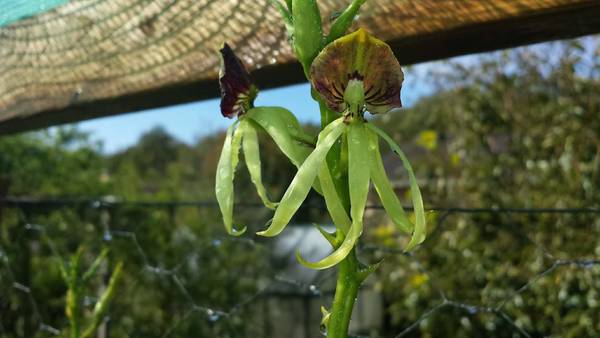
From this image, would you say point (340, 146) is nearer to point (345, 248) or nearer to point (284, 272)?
point (345, 248)

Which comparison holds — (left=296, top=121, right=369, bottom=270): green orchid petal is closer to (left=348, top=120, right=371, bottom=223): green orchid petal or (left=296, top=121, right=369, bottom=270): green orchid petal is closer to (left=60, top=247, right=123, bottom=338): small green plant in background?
(left=348, top=120, right=371, bottom=223): green orchid petal

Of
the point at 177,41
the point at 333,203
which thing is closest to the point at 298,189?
the point at 333,203

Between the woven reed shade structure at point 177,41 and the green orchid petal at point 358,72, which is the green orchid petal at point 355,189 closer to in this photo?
the green orchid petal at point 358,72

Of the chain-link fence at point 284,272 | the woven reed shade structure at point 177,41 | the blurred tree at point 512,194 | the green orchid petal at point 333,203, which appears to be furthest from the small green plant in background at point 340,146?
the blurred tree at point 512,194

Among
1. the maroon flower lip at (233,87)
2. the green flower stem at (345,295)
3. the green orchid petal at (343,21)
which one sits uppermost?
the green orchid petal at (343,21)

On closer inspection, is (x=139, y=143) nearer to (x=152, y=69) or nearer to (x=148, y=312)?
(x=148, y=312)

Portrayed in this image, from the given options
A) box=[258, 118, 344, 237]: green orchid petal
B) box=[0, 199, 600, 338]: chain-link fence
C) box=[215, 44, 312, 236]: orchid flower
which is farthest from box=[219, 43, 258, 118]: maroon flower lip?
box=[0, 199, 600, 338]: chain-link fence
